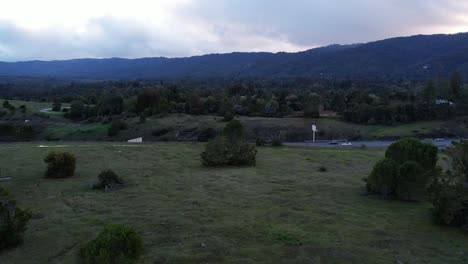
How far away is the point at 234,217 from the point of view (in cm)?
1348

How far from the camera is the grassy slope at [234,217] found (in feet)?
34.8

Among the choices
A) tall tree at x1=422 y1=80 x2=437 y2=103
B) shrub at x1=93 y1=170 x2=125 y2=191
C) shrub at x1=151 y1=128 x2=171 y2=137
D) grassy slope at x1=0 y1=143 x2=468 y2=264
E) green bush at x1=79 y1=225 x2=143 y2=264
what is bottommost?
shrub at x1=151 y1=128 x2=171 y2=137

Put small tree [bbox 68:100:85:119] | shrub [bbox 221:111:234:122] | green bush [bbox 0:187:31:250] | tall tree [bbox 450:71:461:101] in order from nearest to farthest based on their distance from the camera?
green bush [bbox 0:187:31:250] → shrub [bbox 221:111:234:122] → small tree [bbox 68:100:85:119] → tall tree [bbox 450:71:461:101]

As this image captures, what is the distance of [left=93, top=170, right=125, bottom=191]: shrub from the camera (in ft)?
58.6

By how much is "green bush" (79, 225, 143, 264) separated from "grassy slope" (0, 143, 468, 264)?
→ 5.74 feet

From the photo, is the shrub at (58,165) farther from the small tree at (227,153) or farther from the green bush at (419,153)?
the green bush at (419,153)

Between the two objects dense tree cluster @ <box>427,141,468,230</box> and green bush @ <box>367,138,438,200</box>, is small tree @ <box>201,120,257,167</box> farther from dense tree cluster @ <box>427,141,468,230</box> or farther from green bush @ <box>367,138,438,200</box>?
dense tree cluster @ <box>427,141,468,230</box>

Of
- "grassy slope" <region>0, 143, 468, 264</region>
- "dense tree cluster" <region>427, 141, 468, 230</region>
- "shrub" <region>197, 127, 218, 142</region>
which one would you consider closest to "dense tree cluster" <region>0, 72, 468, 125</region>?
"shrub" <region>197, 127, 218, 142</region>

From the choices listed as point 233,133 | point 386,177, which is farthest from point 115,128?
point 386,177

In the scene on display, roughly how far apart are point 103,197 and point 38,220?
3.13 meters

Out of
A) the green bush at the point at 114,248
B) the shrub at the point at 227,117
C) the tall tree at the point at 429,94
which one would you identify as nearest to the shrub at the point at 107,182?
the green bush at the point at 114,248

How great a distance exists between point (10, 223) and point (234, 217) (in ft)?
19.4

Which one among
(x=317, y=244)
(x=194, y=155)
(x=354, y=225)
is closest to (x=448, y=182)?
(x=354, y=225)

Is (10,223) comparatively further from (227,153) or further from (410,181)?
(227,153)
